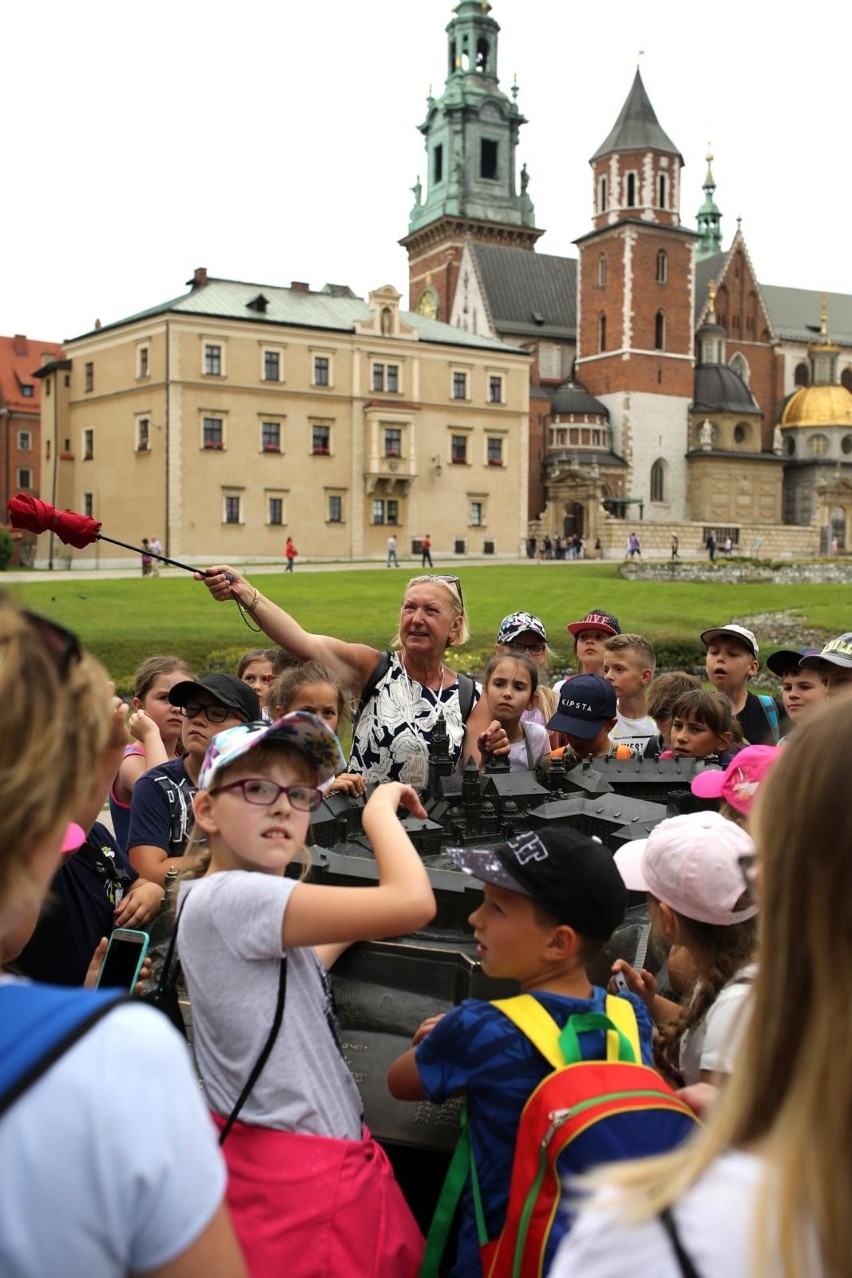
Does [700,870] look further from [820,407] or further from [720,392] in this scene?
[820,407]

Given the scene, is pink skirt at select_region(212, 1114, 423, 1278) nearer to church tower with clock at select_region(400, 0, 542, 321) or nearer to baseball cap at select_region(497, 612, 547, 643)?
baseball cap at select_region(497, 612, 547, 643)

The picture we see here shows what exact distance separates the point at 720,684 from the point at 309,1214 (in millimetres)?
4736

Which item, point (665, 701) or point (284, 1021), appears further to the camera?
point (665, 701)

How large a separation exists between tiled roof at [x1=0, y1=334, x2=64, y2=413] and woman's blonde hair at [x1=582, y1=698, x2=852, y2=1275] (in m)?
74.5

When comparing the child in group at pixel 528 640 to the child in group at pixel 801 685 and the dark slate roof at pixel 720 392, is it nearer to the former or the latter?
the child in group at pixel 801 685

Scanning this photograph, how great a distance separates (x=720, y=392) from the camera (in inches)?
2736

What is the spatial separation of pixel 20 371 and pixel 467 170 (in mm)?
34073

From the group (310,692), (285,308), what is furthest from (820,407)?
(310,692)

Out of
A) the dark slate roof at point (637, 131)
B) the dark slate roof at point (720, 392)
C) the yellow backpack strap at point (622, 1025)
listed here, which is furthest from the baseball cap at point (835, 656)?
the dark slate roof at point (637, 131)

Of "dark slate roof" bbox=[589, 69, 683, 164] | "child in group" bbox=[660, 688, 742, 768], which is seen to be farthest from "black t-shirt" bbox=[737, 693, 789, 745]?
"dark slate roof" bbox=[589, 69, 683, 164]

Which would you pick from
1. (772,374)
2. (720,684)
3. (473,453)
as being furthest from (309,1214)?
(772,374)

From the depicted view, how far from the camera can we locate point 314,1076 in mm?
2365

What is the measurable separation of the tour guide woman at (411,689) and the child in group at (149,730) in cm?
67

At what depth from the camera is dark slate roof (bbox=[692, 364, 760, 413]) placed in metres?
68.9
